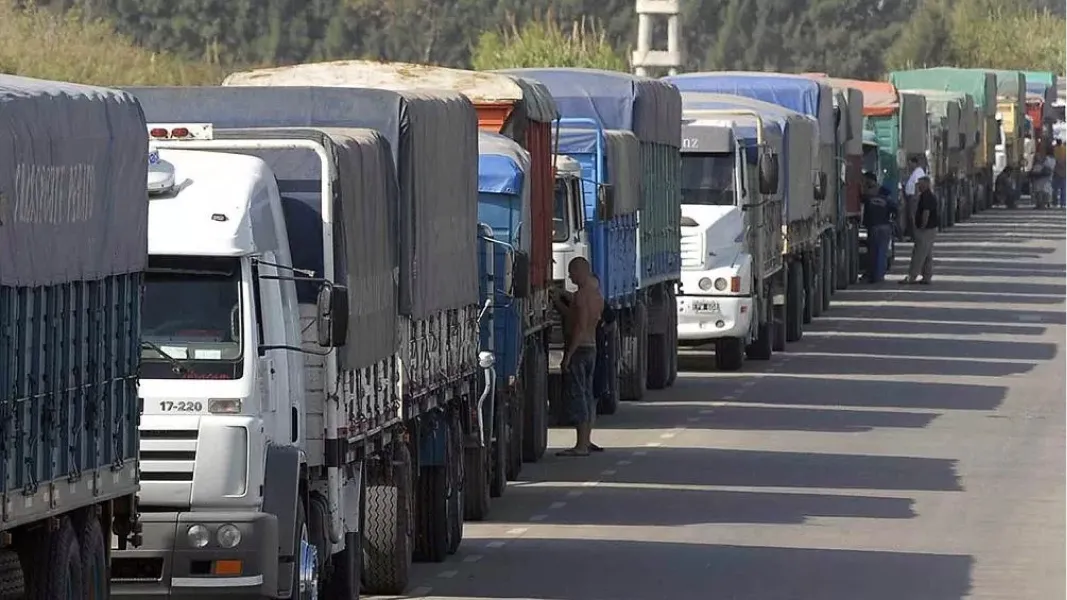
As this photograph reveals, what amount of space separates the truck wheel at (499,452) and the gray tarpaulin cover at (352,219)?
446cm

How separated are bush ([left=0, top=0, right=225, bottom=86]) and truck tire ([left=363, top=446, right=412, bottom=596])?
28.2m

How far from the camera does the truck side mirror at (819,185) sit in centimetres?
3775

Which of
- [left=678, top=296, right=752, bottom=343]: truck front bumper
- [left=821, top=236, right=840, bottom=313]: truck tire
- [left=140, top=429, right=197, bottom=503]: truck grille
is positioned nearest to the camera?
[left=140, top=429, right=197, bottom=503]: truck grille

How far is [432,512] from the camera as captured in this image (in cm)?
1622

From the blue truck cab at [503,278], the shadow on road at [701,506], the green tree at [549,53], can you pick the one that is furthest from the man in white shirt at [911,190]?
the shadow on road at [701,506]

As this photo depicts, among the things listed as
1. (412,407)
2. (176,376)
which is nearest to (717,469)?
(412,407)

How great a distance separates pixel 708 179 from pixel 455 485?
14338mm

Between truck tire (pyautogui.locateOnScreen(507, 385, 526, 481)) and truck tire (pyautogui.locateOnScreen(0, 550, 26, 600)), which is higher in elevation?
truck tire (pyautogui.locateOnScreen(0, 550, 26, 600))

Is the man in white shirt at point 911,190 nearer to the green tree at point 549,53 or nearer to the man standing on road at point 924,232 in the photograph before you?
the man standing on road at point 924,232

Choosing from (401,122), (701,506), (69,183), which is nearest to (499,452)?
(701,506)

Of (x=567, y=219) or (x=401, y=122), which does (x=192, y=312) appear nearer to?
(x=401, y=122)

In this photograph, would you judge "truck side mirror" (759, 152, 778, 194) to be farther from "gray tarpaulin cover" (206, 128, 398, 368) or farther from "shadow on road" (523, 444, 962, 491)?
"gray tarpaulin cover" (206, 128, 398, 368)

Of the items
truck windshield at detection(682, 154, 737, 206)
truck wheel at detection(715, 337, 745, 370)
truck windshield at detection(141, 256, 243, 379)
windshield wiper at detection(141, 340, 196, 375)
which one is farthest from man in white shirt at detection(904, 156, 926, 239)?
windshield wiper at detection(141, 340, 196, 375)

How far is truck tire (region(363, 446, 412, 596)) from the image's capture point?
14883mm
